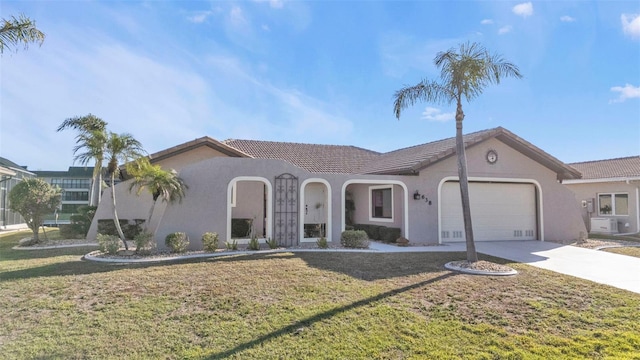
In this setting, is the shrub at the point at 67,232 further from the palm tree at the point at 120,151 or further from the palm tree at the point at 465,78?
the palm tree at the point at 465,78

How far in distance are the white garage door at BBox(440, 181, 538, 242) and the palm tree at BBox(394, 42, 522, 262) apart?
20.2 feet

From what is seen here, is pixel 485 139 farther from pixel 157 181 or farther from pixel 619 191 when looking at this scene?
pixel 157 181

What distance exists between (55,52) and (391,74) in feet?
43.3

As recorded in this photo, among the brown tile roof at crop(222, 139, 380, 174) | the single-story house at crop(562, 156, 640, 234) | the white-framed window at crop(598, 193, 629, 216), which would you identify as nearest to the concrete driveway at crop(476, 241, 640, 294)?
the single-story house at crop(562, 156, 640, 234)

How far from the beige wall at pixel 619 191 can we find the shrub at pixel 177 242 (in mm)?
20477

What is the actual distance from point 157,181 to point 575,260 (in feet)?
49.1

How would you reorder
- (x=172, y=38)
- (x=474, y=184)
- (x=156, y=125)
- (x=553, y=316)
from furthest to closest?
(x=474, y=184)
(x=156, y=125)
(x=172, y=38)
(x=553, y=316)

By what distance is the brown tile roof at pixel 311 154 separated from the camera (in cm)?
2178

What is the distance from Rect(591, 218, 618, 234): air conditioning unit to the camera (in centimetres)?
2220

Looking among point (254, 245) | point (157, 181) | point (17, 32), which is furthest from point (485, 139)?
point (17, 32)

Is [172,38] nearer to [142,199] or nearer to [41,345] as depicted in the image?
[142,199]

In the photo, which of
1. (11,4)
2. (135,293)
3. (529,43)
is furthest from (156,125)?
(529,43)

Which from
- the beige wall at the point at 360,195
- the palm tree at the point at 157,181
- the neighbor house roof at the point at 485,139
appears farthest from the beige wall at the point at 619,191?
the palm tree at the point at 157,181

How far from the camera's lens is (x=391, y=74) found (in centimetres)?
1697
